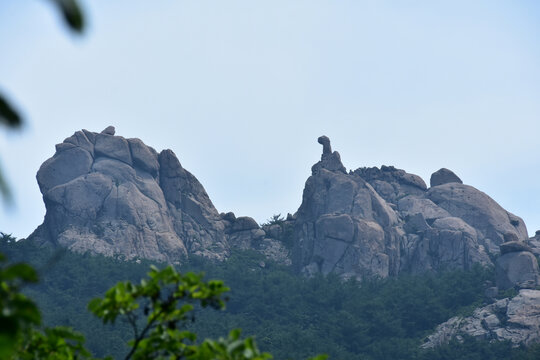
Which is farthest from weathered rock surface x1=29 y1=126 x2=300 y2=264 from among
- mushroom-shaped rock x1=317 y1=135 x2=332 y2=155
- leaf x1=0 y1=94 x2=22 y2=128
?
leaf x1=0 y1=94 x2=22 y2=128

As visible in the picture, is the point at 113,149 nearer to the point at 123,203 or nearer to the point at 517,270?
the point at 123,203

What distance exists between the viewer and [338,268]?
60812 mm

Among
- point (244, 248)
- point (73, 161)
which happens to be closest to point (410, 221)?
point (244, 248)

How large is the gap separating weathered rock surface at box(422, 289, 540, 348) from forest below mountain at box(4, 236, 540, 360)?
1017mm

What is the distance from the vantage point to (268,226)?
70.2 metres

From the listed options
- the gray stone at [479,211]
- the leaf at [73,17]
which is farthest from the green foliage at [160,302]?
the gray stone at [479,211]

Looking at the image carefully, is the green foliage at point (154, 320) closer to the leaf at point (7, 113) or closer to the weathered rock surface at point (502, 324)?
the leaf at point (7, 113)

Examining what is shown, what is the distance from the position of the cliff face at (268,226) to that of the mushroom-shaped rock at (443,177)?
1.58 m

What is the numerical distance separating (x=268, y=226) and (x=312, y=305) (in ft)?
48.4

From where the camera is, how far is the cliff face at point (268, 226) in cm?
5966

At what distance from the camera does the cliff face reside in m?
59.7

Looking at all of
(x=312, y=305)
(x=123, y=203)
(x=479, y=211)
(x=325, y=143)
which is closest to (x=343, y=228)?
(x=312, y=305)

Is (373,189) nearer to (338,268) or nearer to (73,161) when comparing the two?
(338,268)

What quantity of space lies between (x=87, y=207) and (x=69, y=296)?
8.25 m
